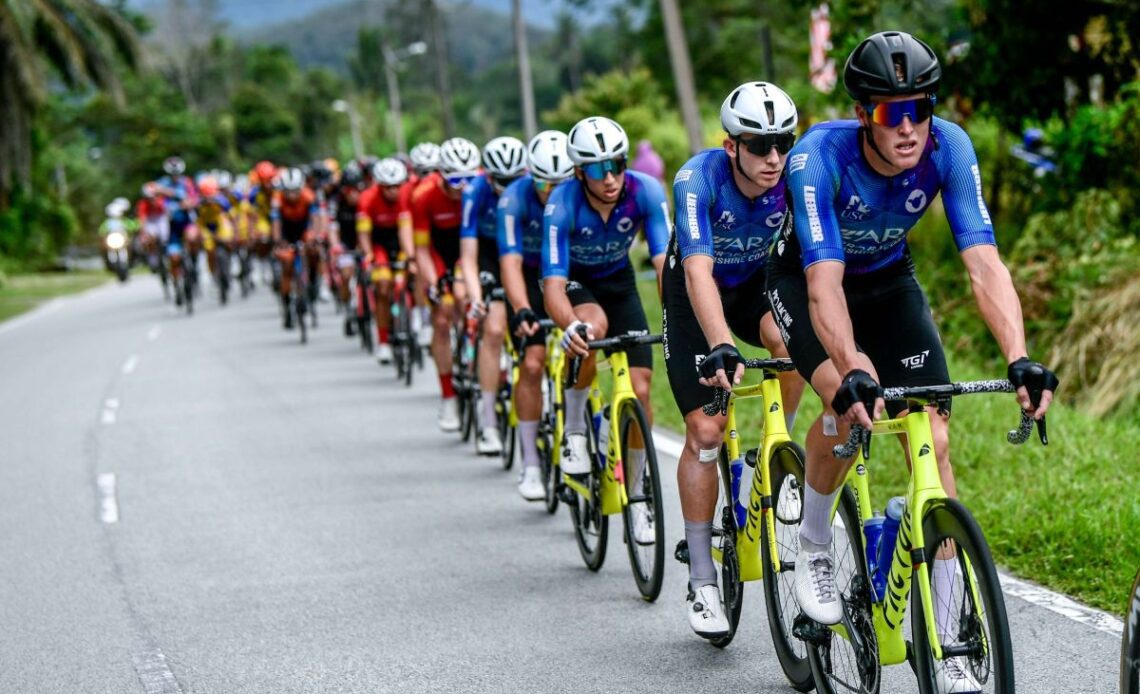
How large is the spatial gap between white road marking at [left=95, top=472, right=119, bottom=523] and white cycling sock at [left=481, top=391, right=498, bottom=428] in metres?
2.45

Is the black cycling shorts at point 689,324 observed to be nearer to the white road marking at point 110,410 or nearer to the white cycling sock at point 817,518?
the white cycling sock at point 817,518

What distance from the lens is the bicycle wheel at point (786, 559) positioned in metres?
5.20

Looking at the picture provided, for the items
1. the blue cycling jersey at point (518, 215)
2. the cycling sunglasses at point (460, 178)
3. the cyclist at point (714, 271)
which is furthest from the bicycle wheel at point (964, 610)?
the cycling sunglasses at point (460, 178)

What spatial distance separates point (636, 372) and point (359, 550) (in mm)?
1993

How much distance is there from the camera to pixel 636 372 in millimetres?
7172

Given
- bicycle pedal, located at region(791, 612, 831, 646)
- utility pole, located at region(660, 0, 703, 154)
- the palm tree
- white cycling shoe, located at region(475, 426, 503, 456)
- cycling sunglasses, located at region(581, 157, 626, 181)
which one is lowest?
white cycling shoe, located at region(475, 426, 503, 456)

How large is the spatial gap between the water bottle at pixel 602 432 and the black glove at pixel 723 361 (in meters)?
2.18

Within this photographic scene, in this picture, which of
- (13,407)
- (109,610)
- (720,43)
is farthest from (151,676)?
(720,43)

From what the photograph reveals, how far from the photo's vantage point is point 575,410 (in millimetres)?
7652

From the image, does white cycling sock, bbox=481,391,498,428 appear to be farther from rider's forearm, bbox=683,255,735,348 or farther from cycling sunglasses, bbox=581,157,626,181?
rider's forearm, bbox=683,255,735,348

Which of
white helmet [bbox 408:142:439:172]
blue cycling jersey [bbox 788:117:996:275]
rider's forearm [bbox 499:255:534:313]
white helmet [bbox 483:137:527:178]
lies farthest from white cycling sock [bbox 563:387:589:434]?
white helmet [bbox 408:142:439:172]

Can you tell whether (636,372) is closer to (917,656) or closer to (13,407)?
(917,656)

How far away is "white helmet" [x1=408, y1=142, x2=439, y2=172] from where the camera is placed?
12.5 m

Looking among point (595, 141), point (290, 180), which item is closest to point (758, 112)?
point (595, 141)
